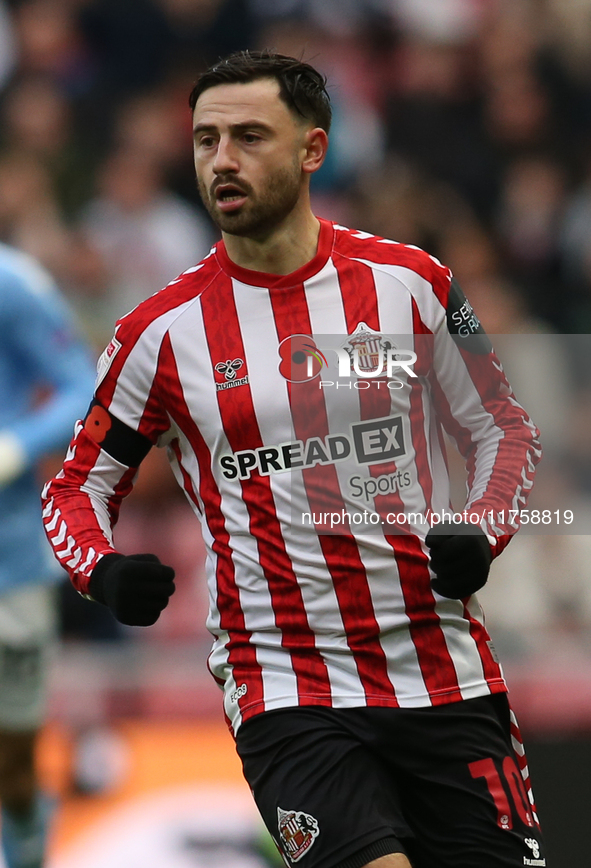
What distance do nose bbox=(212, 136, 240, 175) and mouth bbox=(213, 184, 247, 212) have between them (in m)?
0.04

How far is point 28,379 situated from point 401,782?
7.67 feet

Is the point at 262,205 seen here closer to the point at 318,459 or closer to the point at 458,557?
the point at 318,459

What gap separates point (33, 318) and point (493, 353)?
202cm

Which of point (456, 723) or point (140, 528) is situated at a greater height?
point (140, 528)

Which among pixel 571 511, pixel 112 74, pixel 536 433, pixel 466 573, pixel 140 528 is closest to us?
pixel 466 573

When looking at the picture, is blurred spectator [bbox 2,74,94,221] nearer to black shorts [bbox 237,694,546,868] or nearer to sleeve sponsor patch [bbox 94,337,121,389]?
sleeve sponsor patch [bbox 94,337,121,389]

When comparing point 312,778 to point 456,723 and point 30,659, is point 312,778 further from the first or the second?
point 30,659

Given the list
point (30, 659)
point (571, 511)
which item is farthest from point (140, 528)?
point (571, 511)

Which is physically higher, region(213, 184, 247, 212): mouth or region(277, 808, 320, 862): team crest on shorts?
region(213, 184, 247, 212): mouth

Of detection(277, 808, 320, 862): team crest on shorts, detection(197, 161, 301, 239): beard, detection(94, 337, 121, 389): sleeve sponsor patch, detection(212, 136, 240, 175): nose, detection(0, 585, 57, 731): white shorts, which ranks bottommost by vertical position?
detection(277, 808, 320, 862): team crest on shorts

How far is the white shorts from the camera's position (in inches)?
181

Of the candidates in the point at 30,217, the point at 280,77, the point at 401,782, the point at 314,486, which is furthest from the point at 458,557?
the point at 30,217

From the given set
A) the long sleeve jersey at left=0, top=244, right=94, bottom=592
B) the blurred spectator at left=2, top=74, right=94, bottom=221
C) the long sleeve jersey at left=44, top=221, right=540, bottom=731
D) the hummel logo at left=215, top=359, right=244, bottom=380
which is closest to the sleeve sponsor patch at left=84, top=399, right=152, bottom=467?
the long sleeve jersey at left=44, top=221, right=540, bottom=731

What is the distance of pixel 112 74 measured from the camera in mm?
8609
